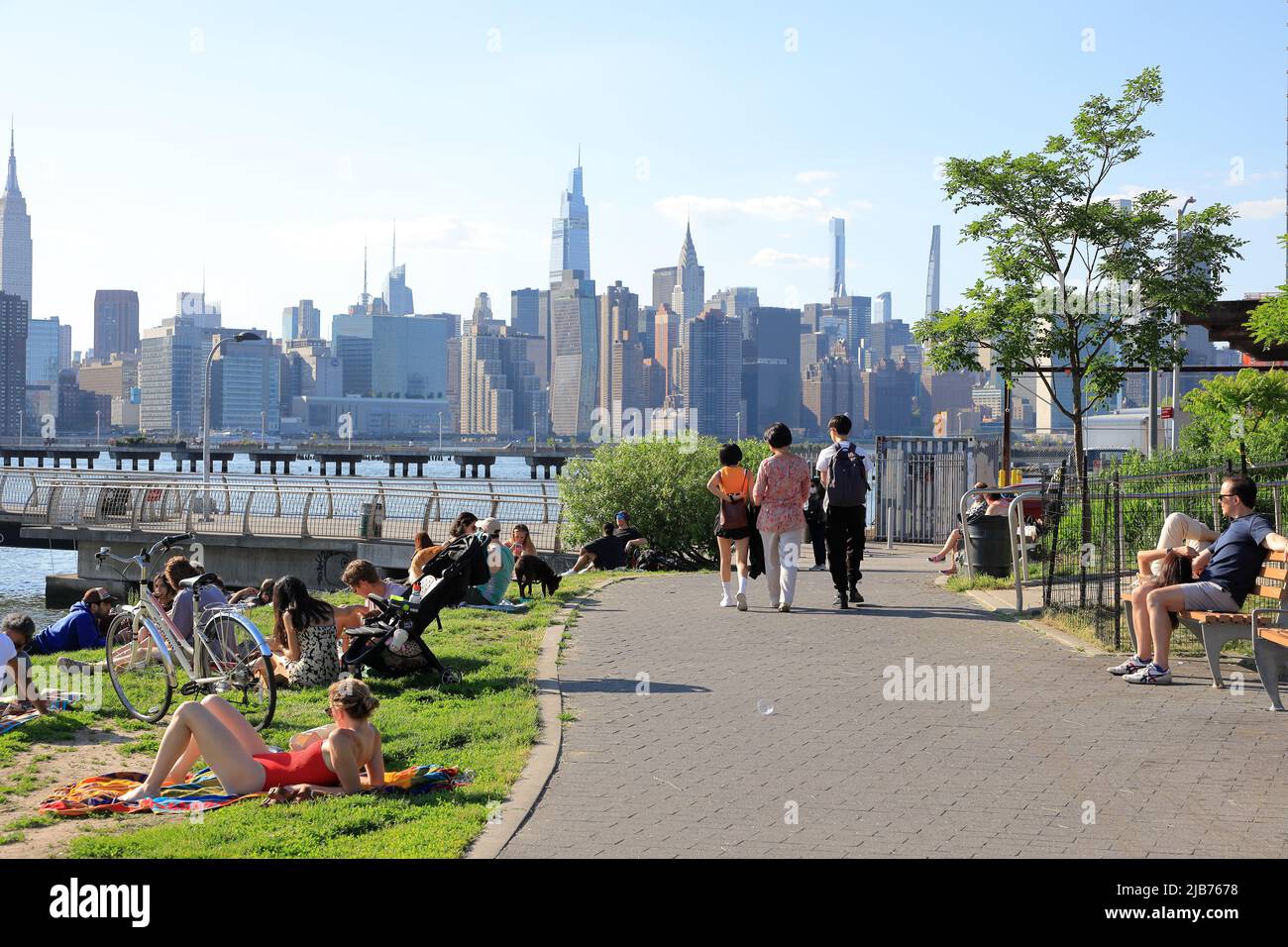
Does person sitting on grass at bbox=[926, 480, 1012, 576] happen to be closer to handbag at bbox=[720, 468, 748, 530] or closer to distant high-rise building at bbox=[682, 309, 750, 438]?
handbag at bbox=[720, 468, 748, 530]

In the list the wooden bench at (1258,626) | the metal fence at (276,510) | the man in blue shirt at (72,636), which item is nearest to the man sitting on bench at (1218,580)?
the wooden bench at (1258,626)

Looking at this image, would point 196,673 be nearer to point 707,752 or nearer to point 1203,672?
point 707,752

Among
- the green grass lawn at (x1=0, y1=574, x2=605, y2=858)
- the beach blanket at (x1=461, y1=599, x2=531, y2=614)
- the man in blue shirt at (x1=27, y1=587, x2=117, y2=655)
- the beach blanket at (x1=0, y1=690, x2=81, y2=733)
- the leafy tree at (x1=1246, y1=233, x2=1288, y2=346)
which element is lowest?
the man in blue shirt at (x1=27, y1=587, x2=117, y2=655)

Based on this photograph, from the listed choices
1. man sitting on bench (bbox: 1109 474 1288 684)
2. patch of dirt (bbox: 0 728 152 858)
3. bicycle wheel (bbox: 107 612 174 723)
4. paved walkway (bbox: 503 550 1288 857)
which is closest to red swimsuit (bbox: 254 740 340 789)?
patch of dirt (bbox: 0 728 152 858)

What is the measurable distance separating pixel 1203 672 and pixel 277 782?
6987 millimetres

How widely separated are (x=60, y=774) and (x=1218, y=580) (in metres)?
7.93

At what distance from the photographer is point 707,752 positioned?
780 cm

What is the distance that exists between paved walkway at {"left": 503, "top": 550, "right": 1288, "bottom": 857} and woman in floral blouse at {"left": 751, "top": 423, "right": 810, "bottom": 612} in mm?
1578

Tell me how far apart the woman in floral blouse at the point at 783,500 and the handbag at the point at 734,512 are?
1.09ft

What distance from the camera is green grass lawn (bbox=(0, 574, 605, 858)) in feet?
20.1

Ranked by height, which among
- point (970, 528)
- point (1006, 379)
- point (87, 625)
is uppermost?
point (1006, 379)

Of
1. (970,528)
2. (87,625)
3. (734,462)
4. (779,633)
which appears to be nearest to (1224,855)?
(779,633)

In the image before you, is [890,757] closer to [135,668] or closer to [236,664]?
[236,664]
